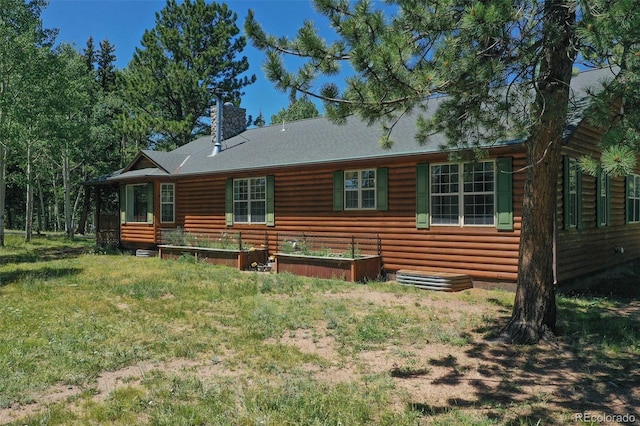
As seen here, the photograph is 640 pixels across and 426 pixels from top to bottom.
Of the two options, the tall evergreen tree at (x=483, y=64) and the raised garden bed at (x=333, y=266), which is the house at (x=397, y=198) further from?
the tall evergreen tree at (x=483, y=64)

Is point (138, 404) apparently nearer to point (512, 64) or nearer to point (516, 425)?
point (516, 425)

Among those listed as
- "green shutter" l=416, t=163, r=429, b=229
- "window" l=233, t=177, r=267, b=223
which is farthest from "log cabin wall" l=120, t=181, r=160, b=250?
"green shutter" l=416, t=163, r=429, b=229

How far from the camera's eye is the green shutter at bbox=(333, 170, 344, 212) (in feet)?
41.4

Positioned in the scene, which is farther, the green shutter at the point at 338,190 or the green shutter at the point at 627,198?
the green shutter at the point at 627,198

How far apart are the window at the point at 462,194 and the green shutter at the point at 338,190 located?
9.01 feet

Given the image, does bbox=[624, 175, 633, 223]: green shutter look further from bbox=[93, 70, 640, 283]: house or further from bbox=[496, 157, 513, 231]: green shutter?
bbox=[496, 157, 513, 231]: green shutter

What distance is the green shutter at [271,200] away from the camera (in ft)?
47.1

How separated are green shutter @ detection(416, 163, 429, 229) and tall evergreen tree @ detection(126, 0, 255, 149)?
2007cm

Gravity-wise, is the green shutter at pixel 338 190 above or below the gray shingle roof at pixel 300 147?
below

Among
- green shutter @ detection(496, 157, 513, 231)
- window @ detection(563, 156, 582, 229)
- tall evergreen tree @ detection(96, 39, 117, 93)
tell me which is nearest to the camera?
green shutter @ detection(496, 157, 513, 231)

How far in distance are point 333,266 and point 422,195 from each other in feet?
9.67

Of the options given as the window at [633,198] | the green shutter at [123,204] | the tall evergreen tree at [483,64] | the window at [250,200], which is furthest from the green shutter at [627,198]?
the green shutter at [123,204]

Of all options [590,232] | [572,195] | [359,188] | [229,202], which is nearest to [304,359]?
[359,188]

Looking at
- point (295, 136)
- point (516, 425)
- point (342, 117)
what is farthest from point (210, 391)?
point (295, 136)
